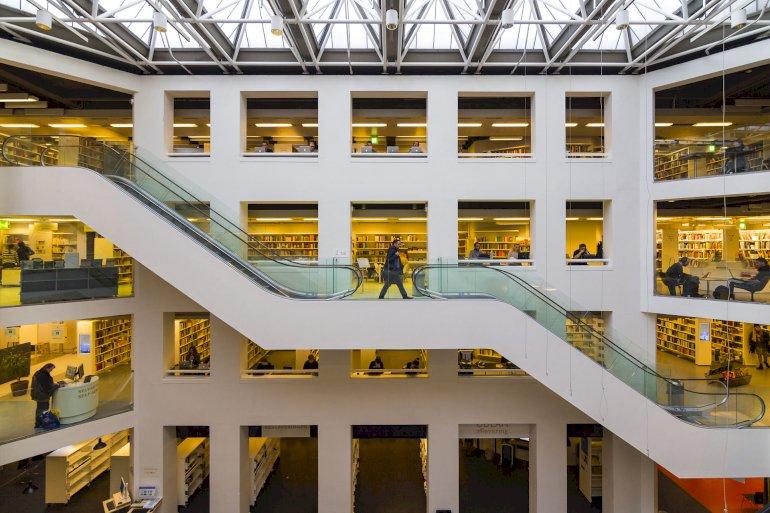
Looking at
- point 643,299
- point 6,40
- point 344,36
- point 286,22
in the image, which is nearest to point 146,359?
point 6,40

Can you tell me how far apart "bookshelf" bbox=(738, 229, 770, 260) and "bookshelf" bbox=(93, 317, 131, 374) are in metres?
19.4

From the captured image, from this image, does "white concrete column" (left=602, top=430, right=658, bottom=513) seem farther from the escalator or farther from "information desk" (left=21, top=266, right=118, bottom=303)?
"information desk" (left=21, top=266, right=118, bottom=303)

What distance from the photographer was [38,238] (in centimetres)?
1393

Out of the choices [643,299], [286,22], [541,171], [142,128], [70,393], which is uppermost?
[286,22]

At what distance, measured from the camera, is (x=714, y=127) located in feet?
47.8

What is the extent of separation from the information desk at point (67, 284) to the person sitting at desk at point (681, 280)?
14.1 metres

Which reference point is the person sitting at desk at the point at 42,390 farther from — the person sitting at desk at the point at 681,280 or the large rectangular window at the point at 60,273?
the person sitting at desk at the point at 681,280

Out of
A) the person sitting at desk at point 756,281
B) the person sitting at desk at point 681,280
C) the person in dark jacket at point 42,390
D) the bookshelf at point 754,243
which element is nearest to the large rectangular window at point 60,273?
the person in dark jacket at point 42,390

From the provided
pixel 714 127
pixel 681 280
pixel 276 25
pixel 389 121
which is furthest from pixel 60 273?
pixel 714 127

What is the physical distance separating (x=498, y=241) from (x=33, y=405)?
14.9m

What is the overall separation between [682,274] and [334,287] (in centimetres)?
883

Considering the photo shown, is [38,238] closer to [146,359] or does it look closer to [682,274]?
[146,359]

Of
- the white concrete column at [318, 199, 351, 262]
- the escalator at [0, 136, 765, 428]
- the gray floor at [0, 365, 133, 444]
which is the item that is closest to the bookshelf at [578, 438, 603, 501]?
the escalator at [0, 136, 765, 428]

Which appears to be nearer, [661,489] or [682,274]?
[682,274]
